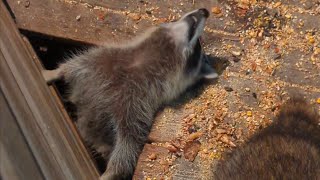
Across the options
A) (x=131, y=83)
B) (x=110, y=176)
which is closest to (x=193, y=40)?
(x=131, y=83)

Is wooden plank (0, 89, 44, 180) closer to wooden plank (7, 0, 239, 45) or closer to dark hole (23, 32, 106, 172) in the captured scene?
dark hole (23, 32, 106, 172)

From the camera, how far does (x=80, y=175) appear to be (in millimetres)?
2791

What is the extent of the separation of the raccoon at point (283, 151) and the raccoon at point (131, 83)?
410 millimetres

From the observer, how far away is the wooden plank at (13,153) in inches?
103

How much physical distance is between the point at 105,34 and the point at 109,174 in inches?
27.0

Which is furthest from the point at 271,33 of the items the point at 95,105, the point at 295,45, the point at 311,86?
the point at 95,105

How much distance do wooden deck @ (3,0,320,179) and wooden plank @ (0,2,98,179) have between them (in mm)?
261

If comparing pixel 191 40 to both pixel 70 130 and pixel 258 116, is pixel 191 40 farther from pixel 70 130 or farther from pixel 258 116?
pixel 70 130

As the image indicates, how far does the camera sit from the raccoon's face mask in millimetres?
2941

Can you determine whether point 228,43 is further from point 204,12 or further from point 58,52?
point 58,52

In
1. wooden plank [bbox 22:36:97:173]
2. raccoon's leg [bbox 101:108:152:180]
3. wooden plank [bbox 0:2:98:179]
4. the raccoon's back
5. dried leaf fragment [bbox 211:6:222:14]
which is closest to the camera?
the raccoon's back

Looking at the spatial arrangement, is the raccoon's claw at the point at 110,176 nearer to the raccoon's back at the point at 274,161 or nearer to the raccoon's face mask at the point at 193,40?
the raccoon's back at the point at 274,161

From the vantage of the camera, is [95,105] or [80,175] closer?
[80,175]

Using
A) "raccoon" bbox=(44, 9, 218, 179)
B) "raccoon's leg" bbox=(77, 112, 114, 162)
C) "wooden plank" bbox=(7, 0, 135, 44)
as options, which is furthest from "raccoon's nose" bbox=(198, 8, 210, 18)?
"raccoon's leg" bbox=(77, 112, 114, 162)
